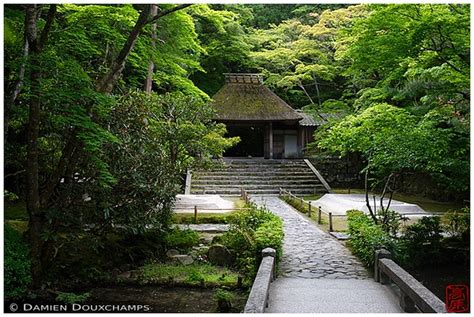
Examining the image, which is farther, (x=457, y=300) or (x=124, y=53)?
(x=124, y=53)

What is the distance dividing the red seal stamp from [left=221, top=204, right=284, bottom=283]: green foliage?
368 cm

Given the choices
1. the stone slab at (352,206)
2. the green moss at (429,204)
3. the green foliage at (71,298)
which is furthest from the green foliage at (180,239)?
the green moss at (429,204)

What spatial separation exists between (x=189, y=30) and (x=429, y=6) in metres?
5.34

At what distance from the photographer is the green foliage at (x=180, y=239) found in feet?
35.1

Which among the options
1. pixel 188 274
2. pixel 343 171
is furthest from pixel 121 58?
pixel 343 171

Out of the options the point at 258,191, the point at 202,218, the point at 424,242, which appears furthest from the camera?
the point at 258,191

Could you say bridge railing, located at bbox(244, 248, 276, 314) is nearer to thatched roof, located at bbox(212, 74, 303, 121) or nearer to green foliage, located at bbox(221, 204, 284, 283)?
green foliage, located at bbox(221, 204, 284, 283)

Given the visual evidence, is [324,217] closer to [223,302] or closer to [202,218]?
[202,218]

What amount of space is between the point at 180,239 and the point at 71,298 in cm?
351

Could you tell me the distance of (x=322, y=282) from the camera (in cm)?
768

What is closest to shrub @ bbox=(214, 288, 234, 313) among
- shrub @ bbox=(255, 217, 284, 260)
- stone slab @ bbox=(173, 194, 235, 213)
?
shrub @ bbox=(255, 217, 284, 260)

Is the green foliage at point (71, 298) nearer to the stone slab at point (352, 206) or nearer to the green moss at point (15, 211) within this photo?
the green moss at point (15, 211)

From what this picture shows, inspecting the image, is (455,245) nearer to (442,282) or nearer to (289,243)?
(442,282)

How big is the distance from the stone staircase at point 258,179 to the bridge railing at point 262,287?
13.4m
